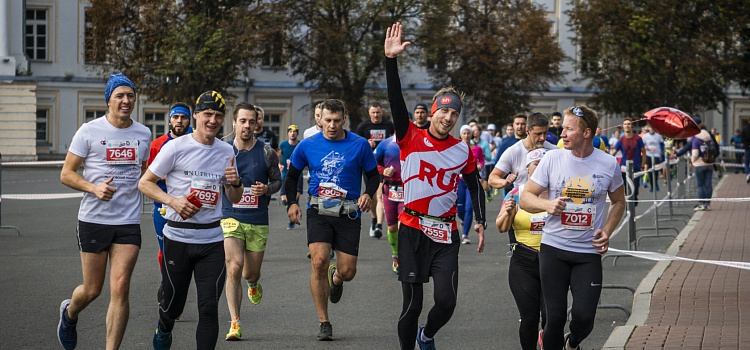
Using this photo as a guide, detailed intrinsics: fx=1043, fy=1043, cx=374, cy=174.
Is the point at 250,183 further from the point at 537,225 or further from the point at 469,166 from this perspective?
the point at 537,225

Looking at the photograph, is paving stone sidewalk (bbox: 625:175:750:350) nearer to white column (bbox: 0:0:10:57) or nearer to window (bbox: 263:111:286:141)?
white column (bbox: 0:0:10:57)

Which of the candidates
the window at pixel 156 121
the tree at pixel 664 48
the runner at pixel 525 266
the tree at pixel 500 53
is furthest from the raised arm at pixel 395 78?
the window at pixel 156 121

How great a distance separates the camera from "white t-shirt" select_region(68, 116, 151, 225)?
714 centimetres

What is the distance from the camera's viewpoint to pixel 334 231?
8.78 meters

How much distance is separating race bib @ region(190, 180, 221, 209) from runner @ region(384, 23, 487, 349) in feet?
4.24

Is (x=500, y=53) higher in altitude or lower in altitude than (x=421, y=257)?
higher

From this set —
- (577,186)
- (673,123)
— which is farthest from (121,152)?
(673,123)

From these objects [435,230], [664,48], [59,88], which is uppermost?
[664,48]

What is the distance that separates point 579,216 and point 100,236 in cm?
321

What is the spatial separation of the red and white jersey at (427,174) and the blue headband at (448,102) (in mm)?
209

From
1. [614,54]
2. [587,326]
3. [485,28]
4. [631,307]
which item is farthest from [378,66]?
[587,326]

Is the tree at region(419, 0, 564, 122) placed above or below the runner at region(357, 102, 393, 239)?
above

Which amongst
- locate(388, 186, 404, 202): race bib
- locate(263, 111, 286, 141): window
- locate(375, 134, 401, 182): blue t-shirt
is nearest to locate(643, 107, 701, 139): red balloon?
locate(388, 186, 404, 202): race bib

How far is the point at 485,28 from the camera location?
5472cm
